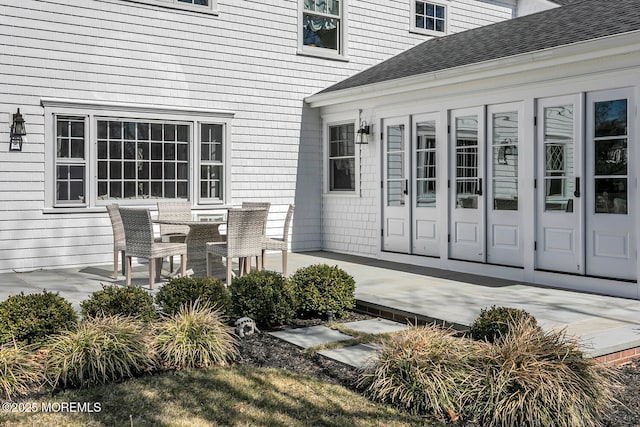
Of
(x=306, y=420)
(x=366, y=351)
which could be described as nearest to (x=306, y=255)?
(x=366, y=351)

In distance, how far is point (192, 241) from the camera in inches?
338

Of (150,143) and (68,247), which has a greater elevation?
(150,143)

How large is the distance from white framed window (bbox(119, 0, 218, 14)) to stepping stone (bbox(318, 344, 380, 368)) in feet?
24.2

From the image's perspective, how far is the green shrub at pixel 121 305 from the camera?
5.08 meters

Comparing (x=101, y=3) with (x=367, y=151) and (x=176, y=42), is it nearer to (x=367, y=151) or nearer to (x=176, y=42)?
(x=176, y=42)

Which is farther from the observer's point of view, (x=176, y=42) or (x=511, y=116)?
(x=176, y=42)

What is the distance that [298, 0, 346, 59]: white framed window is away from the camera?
39.4ft

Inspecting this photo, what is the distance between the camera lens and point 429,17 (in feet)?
→ 45.5

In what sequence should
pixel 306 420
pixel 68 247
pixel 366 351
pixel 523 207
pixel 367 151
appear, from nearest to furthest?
pixel 306 420
pixel 366 351
pixel 523 207
pixel 68 247
pixel 367 151

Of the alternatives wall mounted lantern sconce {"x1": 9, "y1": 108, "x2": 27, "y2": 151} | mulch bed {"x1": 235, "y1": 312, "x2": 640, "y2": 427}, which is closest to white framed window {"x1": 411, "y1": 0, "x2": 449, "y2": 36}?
wall mounted lantern sconce {"x1": 9, "y1": 108, "x2": 27, "y2": 151}

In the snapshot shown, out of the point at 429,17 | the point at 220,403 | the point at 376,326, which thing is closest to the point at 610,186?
the point at 376,326

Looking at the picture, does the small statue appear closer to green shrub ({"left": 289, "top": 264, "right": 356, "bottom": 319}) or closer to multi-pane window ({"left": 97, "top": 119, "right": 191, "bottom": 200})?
green shrub ({"left": 289, "top": 264, "right": 356, "bottom": 319})

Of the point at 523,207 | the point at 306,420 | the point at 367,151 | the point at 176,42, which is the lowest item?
the point at 306,420

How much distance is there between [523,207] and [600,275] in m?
1.34
